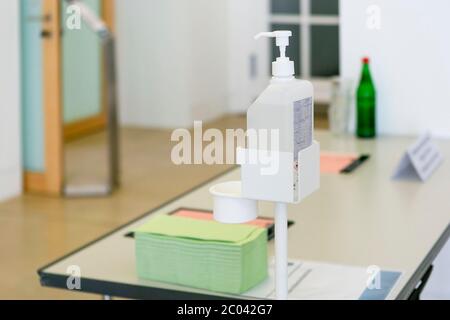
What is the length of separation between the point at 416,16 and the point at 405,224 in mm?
1182

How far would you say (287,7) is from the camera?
7.57 m

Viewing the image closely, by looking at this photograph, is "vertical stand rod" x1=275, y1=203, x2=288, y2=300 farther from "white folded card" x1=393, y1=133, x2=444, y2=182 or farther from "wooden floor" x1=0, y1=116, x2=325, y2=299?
"wooden floor" x1=0, y1=116, x2=325, y2=299

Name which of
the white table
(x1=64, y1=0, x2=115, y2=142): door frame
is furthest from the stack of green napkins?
(x1=64, y1=0, x2=115, y2=142): door frame

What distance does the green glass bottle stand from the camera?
3543 mm

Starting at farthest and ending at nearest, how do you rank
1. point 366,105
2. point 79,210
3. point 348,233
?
1. point 79,210
2. point 366,105
3. point 348,233

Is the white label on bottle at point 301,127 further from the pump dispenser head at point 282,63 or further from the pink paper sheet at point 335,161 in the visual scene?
the pink paper sheet at point 335,161

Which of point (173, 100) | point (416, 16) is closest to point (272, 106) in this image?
point (416, 16)

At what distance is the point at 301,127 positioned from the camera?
1677mm

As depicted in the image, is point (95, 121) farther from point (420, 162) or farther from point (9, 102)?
point (420, 162)

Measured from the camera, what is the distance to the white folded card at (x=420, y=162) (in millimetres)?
2971

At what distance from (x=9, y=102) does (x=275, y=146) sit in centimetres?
→ 415

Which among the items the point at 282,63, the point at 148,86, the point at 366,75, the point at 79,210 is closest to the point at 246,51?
the point at 148,86
